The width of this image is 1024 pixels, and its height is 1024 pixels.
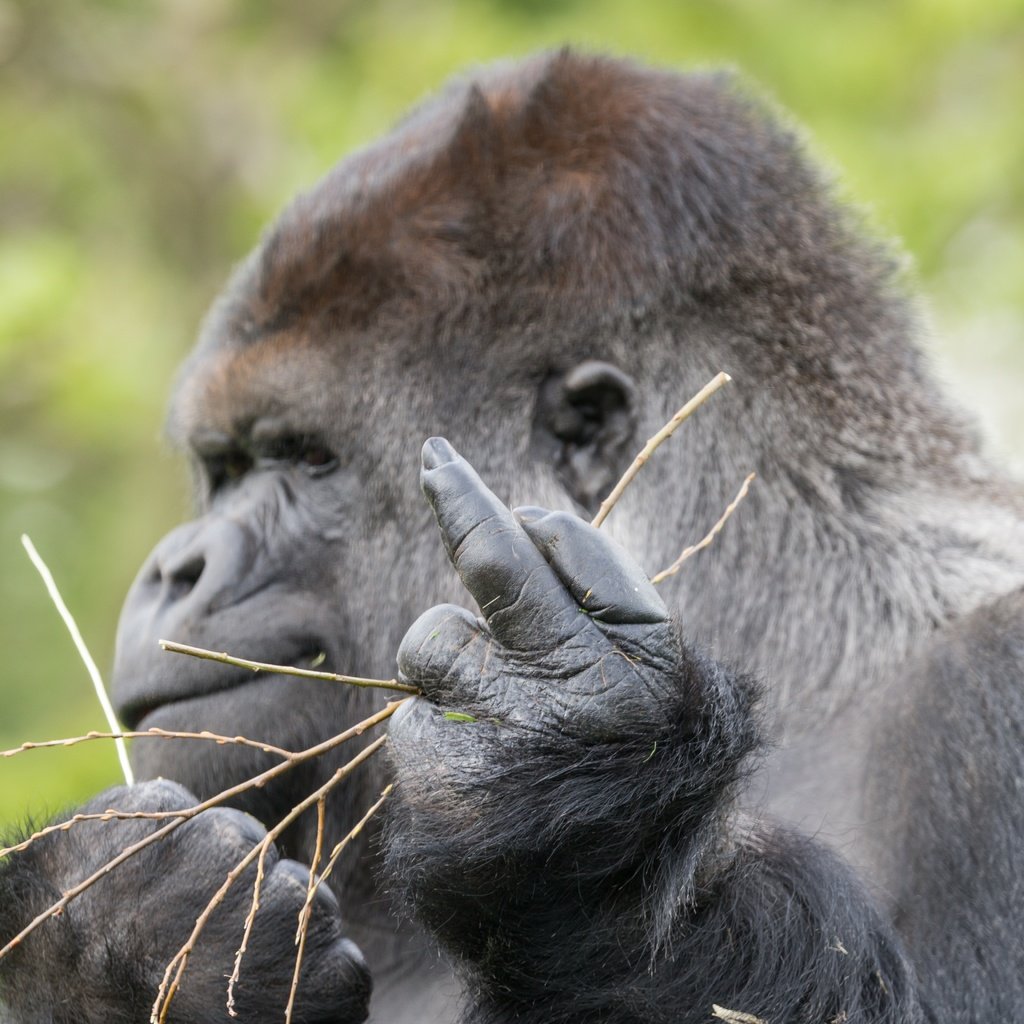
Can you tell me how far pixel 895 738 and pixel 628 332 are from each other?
910 mm

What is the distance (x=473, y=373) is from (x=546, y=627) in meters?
1.10

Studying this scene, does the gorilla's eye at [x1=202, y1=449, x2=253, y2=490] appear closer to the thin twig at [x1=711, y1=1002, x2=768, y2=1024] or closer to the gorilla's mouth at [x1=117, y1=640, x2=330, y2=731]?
the gorilla's mouth at [x1=117, y1=640, x2=330, y2=731]

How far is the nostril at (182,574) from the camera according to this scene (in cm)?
280

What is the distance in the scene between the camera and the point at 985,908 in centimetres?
221

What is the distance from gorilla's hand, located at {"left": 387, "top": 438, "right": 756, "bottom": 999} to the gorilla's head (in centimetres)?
76

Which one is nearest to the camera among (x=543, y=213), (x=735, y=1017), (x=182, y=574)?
(x=735, y=1017)

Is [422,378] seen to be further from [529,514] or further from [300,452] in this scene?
[529,514]

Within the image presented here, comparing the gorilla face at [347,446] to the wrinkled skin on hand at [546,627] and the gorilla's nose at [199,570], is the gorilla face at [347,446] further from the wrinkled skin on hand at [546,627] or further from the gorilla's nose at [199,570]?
the wrinkled skin on hand at [546,627]

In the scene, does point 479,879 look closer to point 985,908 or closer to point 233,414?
point 985,908

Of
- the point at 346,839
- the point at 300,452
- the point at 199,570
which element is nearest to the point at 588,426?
the point at 300,452

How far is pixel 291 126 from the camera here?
24.3ft

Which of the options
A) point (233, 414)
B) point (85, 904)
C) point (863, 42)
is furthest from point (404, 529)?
point (863, 42)

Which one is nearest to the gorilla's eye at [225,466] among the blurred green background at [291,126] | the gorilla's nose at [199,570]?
the gorilla's nose at [199,570]

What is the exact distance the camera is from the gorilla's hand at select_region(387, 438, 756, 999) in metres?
1.88
